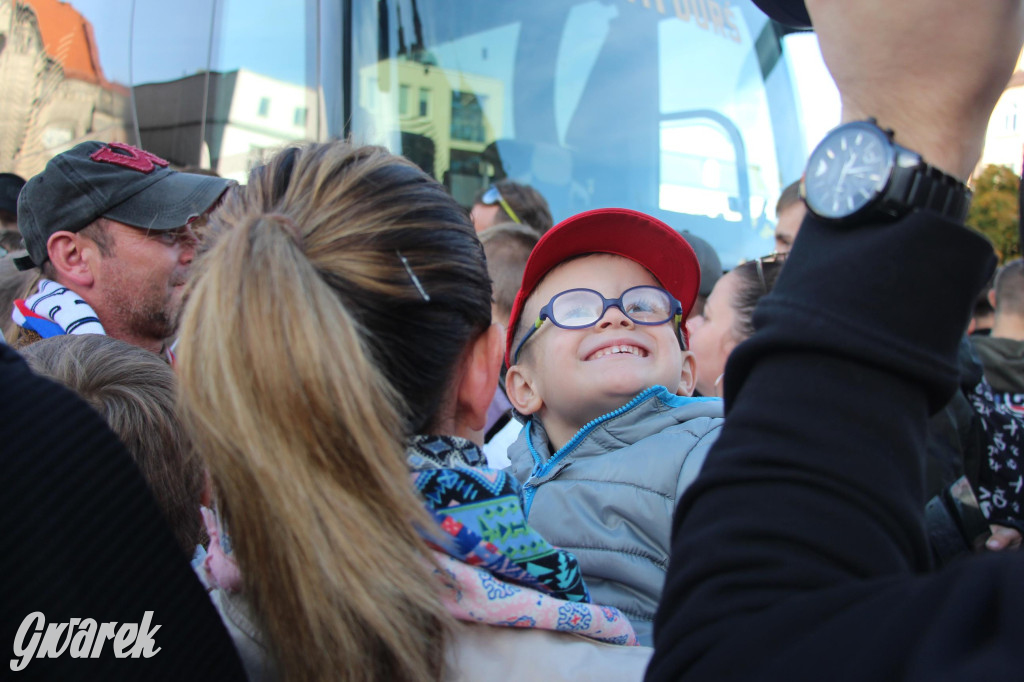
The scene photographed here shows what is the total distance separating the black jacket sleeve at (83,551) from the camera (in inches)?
32.7

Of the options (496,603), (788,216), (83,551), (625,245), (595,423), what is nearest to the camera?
(83,551)

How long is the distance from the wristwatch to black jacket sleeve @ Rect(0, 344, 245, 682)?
2.57ft

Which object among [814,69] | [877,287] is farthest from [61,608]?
[814,69]

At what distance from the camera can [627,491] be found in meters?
1.49

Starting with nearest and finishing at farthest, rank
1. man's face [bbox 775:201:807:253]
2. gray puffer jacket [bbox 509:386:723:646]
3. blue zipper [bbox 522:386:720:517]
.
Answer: gray puffer jacket [bbox 509:386:723:646] → blue zipper [bbox 522:386:720:517] → man's face [bbox 775:201:807:253]

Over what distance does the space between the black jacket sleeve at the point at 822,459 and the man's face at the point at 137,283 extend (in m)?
2.43

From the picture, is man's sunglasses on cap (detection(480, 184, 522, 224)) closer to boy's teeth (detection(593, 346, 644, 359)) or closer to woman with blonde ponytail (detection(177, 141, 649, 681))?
boy's teeth (detection(593, 346, 644, 359))

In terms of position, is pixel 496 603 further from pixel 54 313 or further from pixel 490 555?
pixel 54 313

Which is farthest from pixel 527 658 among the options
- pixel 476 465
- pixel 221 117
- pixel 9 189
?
pixel 9 189

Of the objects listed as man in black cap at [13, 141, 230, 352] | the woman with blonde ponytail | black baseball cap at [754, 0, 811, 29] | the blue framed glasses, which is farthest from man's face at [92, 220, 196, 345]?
black baseball cap at [754, 0, 811, 29]

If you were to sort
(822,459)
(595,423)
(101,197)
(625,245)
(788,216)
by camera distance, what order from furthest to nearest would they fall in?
(788,216)
(101,197)
(625,245)
(595,423)
(822,459)

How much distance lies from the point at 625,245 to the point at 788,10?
3.37 ft

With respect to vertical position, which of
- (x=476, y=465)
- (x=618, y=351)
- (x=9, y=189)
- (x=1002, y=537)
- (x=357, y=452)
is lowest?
(x=1002, y=537)

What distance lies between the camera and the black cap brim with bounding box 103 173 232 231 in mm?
2693
